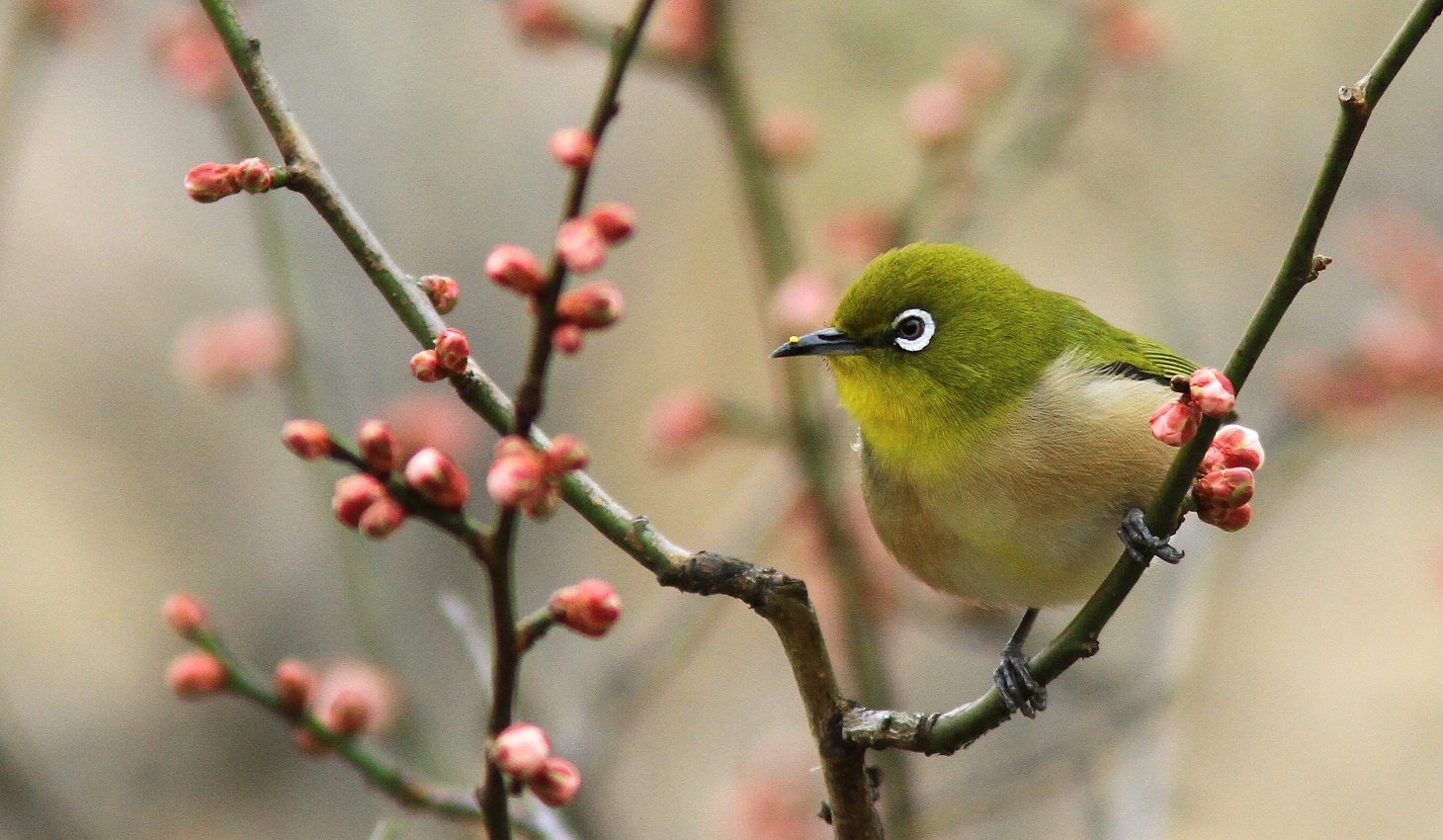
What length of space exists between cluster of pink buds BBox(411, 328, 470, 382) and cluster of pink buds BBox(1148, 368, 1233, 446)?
3.84ft

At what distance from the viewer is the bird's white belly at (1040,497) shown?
3.82 m

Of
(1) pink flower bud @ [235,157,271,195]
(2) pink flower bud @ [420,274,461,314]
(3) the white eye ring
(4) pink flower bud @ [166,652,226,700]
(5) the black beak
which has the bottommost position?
(4) pink flower bud @ [166,652,226,700]

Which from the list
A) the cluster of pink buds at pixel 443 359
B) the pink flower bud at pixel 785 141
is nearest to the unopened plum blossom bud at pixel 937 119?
the pink flower bud at pixel 785 141

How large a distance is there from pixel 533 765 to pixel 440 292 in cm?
76

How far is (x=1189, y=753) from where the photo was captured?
366 inches

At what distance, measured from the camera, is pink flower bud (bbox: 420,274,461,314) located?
226 centimetres

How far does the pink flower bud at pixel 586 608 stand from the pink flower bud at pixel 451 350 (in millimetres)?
400

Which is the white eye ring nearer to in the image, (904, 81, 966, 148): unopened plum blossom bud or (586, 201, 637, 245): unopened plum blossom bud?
(904, 81, 966, 148): unopened plum blossom bud

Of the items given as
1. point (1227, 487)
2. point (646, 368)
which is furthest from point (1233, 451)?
point (646, 368)

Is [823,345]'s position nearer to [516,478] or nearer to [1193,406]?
[1193,406]

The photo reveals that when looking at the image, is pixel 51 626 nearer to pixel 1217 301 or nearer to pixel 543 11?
pixel 543 11

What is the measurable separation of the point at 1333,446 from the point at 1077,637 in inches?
164

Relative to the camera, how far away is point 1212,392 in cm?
225

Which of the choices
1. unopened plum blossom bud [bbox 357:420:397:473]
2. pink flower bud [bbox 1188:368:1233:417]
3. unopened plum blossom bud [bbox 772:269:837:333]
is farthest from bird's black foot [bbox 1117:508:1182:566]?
unopened plum blossom bud [bbox 772:269:837:333]
